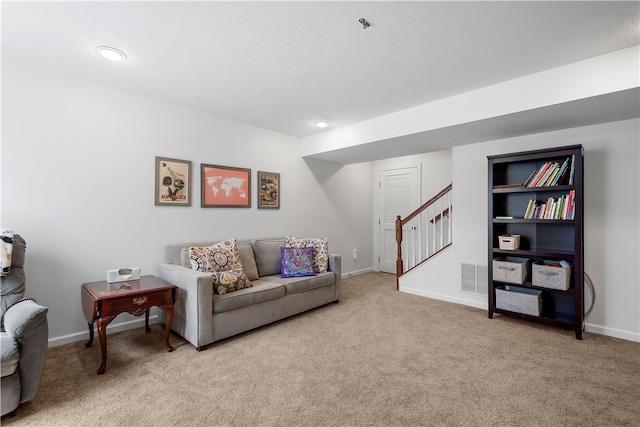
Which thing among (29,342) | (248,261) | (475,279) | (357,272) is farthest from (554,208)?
(29,342)

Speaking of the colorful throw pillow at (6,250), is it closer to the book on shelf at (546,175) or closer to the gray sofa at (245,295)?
the gray sofa at (245,295)

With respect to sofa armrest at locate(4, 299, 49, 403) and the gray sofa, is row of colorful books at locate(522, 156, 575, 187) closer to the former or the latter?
the gray sofa

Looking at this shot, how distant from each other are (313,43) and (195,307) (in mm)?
2308

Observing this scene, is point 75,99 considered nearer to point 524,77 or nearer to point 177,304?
point 177,304

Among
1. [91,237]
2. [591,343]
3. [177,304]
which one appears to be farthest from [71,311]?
[591,343]

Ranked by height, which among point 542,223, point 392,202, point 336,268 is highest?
point 392,202

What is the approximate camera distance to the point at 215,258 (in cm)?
310

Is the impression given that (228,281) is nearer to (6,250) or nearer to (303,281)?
(303,281)

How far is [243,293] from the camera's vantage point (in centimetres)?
288

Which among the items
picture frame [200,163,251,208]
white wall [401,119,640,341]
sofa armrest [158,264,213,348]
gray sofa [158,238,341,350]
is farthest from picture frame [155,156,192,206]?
white wall [401,119,640,341]

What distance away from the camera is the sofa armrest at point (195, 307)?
101 inches

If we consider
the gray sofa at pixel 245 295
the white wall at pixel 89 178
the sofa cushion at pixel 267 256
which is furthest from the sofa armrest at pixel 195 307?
the sofa cushion at pixel 267 256

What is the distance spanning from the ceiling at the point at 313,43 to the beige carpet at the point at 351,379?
7.82 ft

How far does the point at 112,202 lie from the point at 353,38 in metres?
2.66
